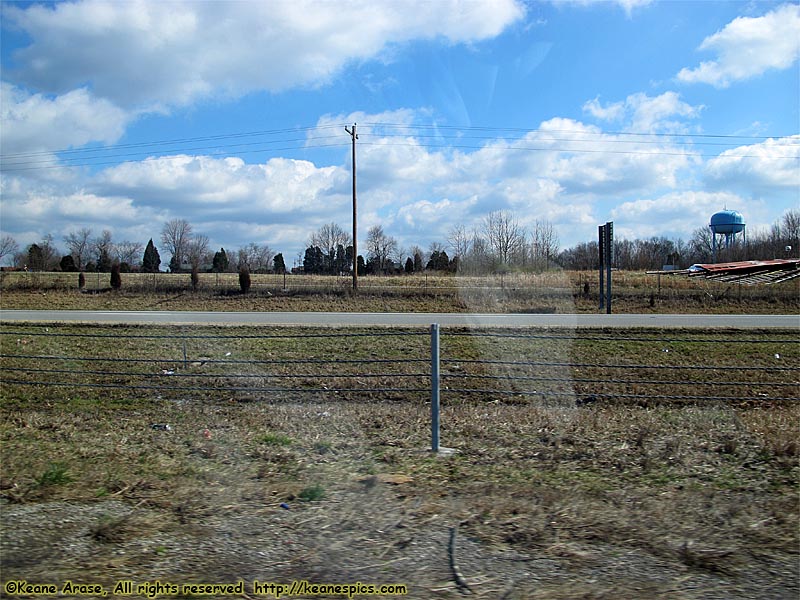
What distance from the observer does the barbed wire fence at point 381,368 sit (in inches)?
436

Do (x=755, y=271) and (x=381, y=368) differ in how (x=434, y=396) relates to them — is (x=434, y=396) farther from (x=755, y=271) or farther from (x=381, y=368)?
(x=381, y=368)

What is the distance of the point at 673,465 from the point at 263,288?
28093mm

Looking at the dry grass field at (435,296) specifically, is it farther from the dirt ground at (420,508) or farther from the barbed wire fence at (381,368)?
the dirt ground at (420,508)

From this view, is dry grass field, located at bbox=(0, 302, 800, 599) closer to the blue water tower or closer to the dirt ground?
the dirt ground

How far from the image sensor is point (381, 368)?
45.6 ft

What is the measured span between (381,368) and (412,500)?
29.4ft

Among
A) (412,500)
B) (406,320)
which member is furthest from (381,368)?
(412,500)

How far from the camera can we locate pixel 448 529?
434 centimetres

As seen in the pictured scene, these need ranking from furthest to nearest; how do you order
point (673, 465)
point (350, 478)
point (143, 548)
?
1. point (673, 465)
2. point (350, 478)
3. point (143, 548)

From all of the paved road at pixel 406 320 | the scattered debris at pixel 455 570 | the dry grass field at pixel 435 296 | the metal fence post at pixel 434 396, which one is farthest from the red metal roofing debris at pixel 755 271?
the dry grass field at pixel 435 296

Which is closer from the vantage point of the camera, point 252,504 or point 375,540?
point 375,540

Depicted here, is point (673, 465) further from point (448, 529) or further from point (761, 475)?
point (448, 529)

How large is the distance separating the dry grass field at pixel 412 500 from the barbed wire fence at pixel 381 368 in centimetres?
145

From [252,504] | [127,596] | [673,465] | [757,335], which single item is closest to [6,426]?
[252,504]
